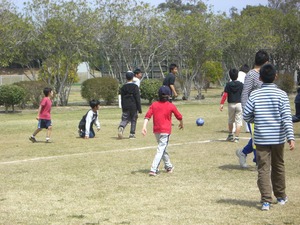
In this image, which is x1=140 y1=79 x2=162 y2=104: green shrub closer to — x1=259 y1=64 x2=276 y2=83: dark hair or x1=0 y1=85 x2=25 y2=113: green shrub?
x1=0 y1=85 x2=25 y2=113: green shrub

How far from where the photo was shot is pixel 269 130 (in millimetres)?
7113

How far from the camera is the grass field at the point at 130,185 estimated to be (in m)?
6.92

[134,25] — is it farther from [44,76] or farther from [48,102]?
[48,102]

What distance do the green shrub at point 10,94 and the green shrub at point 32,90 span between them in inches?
36.6

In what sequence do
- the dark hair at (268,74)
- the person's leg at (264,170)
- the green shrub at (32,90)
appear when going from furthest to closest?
the green shrub at (32,90) < the dark hair at (268,74) < the person's leg at (264,170)

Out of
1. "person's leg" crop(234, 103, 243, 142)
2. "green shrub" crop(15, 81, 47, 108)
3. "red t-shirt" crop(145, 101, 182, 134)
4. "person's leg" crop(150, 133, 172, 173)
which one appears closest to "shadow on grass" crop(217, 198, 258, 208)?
"person's leg" crop(150, 133, 172, 173)

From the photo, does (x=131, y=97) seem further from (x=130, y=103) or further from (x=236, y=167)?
(x=236, y=167)

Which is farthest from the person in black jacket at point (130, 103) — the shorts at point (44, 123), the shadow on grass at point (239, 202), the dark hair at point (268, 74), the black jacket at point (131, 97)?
the dark hair at point (268, 74)

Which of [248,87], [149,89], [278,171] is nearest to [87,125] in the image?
[248,87]

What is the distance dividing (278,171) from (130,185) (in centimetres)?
244

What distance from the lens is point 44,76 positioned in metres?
30.7

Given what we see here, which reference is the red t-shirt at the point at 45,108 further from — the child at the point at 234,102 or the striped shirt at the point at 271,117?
the striped shirt at the point at 271,117

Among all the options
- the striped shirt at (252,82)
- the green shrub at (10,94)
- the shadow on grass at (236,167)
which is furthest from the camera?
the green shrub at (10,94)

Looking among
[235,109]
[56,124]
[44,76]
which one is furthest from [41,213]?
[44,76]
